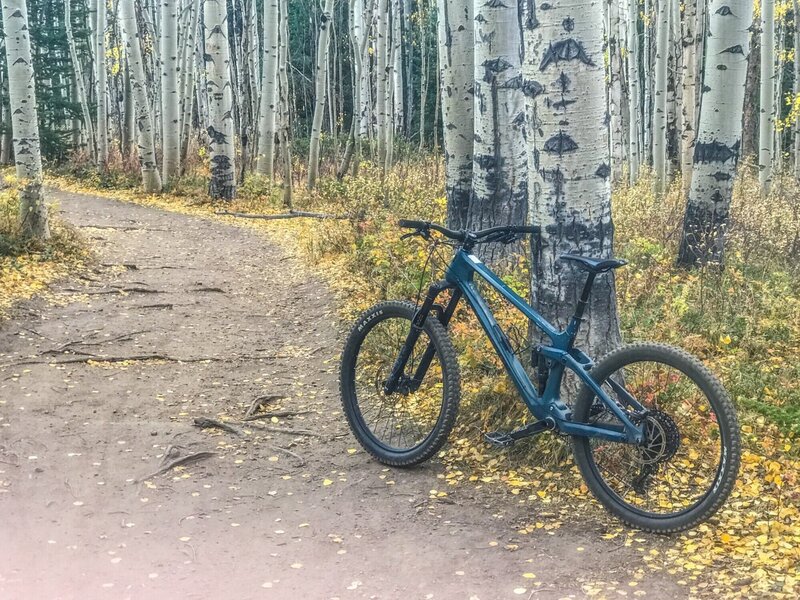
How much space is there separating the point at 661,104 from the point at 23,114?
1123 centimetres

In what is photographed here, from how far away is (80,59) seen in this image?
26.3 metres

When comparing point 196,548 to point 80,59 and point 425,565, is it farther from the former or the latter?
point 80,59

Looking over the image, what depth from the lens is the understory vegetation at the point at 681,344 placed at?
3322 millimetres

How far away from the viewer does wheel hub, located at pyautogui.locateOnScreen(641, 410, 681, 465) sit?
340 centimetres

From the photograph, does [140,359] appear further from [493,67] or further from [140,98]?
[140,98]

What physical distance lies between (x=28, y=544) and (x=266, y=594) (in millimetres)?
1250

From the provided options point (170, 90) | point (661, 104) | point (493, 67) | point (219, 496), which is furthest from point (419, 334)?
point (170, 90)

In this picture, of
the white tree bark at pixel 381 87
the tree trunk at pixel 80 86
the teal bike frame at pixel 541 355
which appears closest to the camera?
the teal bike frame at pixel 541 355

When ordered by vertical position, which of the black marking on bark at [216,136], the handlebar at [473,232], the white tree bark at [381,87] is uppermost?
the white tree bark at [381,87]

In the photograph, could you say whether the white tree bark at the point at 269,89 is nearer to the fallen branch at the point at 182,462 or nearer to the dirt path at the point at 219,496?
the dirt path at the point at 219,496

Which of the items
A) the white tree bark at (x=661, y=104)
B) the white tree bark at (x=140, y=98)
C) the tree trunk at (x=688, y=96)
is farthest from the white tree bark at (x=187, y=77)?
the tree trunk at (x=688, y=96)

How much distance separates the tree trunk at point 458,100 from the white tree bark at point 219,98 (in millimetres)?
8929

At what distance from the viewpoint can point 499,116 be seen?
21.8 feet

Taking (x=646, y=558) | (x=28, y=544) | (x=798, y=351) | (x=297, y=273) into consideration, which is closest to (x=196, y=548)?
(x=28, y=544)
